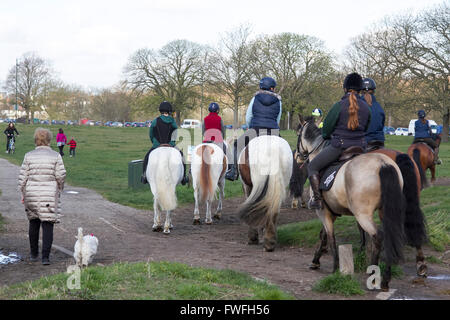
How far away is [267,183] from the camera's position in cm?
941

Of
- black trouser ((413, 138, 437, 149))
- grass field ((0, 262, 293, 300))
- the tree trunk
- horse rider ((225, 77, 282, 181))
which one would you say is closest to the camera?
grass field ((0, 262, 293, 300))

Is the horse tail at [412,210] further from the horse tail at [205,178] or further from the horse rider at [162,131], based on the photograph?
the horse rider at [162,131]

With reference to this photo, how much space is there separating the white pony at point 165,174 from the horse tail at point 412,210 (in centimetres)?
533

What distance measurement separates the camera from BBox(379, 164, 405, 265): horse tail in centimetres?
650

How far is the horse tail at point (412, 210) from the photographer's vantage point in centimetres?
716

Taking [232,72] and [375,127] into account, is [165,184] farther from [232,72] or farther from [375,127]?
[232,72]

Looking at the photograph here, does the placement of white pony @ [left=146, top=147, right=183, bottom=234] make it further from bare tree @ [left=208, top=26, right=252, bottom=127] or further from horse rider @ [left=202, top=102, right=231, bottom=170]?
bare tree @ [left=208, top=26, right=252, bottom=127]

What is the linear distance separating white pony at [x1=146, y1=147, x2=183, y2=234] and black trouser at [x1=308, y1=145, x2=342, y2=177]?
4.22 meters

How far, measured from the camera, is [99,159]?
1309 inches

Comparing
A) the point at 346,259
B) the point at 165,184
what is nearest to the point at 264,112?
the point at 165,184

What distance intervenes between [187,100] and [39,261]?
198 ft

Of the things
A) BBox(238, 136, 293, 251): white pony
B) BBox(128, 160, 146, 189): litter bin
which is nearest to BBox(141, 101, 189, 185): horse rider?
BBox(238, 136, 293, 251): white pony

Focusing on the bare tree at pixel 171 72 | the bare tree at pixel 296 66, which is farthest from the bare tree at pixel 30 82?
the bare tree at pixel 296 66
